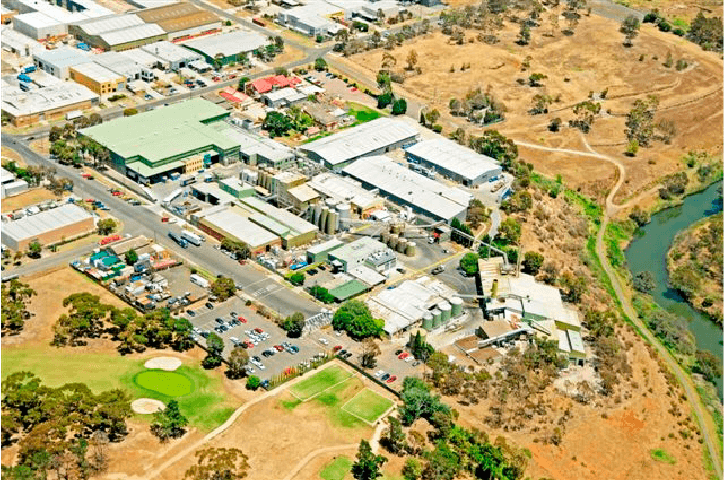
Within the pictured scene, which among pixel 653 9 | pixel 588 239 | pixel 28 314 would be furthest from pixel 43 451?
pixel 653 9

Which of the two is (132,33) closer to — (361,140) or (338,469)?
(361,140)

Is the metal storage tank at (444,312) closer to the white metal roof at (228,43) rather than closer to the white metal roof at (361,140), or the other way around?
the white metal roof at (361,140)

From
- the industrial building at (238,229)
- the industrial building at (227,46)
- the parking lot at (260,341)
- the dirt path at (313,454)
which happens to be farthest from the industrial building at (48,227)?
the industrial building at (227,46)

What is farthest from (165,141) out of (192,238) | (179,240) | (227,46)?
(227,46)

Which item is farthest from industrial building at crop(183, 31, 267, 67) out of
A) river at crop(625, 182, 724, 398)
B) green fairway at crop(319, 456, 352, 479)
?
green fairway at crop(319, 456, 352, 479)

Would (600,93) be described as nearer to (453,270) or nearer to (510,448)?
(453,270)

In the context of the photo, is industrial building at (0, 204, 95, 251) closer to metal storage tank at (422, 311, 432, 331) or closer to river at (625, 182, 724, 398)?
metal storage tank at (422, 311, 432, 331)
